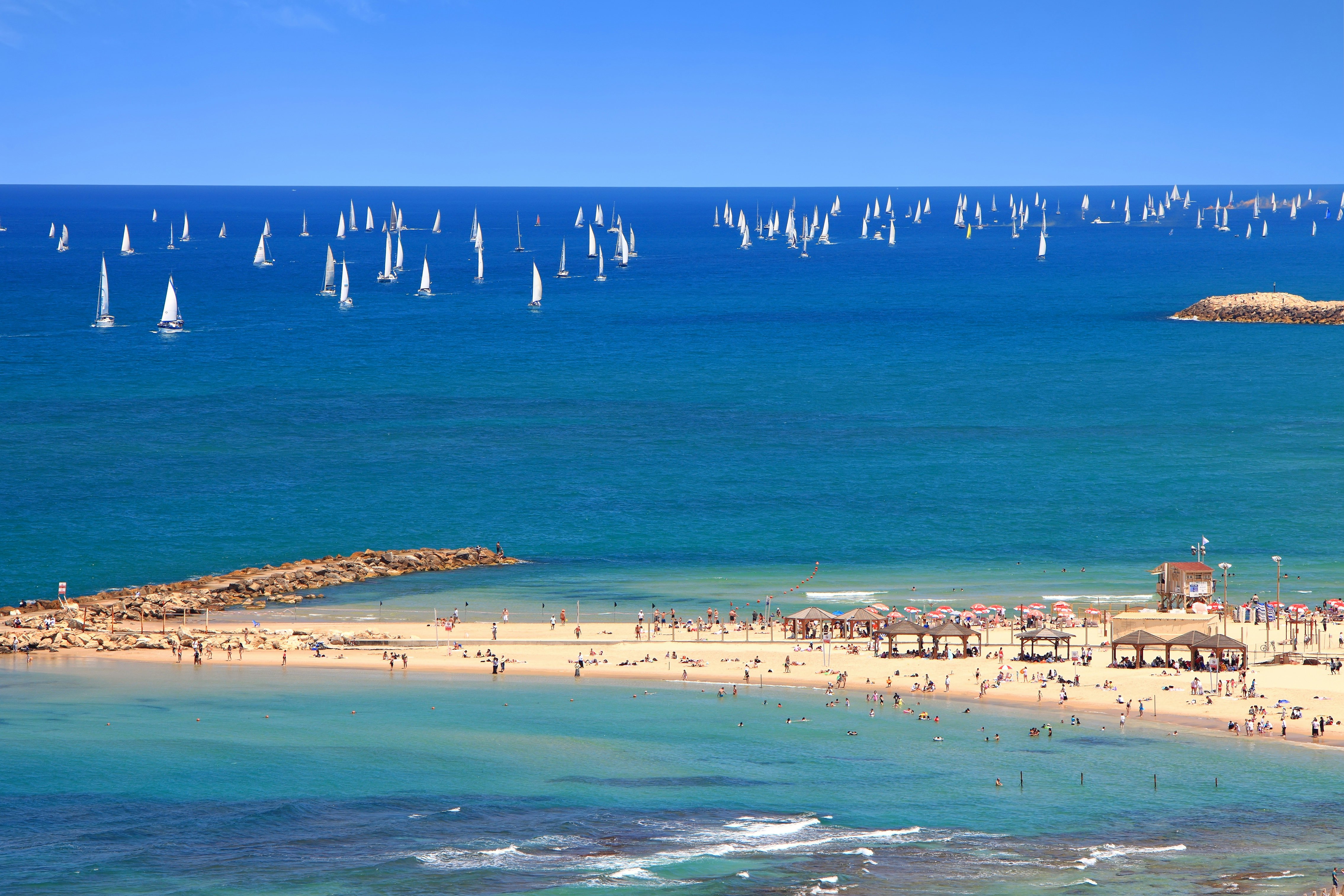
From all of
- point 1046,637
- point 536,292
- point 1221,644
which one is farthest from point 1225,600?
point 536,292

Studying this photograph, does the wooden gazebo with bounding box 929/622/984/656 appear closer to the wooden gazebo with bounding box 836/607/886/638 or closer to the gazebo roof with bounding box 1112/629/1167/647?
the wooden gazebo with bounding box 836/607/886/638

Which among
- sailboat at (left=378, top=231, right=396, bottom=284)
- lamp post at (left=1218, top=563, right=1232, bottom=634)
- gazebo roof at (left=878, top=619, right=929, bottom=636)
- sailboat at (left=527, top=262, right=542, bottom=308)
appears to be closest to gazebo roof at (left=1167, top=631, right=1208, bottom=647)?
lamp post at (left=1218, top=563, right=1232, bottom=634)

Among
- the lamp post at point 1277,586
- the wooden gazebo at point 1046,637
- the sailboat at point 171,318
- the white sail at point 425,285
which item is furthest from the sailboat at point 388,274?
the wooden gazebo at point 1046,637

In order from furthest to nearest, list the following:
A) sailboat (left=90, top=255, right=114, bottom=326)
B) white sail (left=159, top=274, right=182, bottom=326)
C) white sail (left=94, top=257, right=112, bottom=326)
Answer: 1. white sail (left=94, top=257, right=112, bottom=326)
2. sailboat (left=90, top=255, right=114, bottom=326)
3. white sail (left=159, top=274, right=182, bottom=326)

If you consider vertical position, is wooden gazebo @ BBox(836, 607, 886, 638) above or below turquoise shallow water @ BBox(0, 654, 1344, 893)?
above

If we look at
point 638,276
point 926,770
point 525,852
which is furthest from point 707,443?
point 638,276

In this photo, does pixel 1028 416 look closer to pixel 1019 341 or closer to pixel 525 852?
pixel 1019 341

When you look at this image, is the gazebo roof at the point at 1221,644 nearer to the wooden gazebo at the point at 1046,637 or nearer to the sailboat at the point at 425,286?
the wooden gazebo at the point at 1046,637
